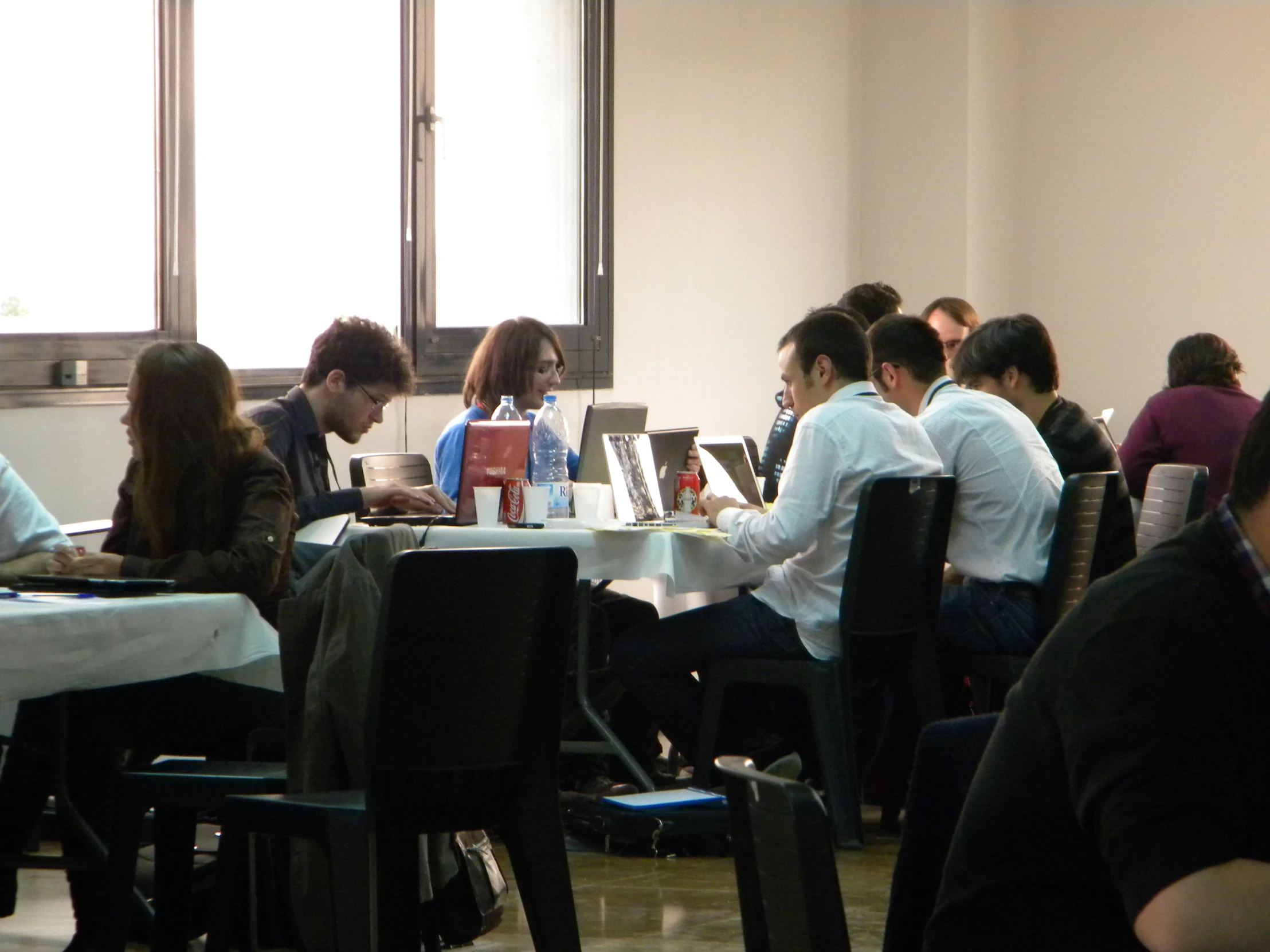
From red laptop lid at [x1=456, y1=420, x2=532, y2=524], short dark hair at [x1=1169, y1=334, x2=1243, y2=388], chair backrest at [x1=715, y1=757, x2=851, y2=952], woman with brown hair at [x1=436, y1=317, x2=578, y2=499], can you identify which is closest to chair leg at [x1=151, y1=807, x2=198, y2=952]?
chair backrest at [x1=715, y1=757, x2=851, y2=952]

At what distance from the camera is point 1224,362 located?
20.0 ft

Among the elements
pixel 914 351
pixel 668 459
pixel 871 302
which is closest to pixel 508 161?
pixel 871 302

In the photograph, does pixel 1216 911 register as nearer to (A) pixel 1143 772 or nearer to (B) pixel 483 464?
(A) pixel 1143 772

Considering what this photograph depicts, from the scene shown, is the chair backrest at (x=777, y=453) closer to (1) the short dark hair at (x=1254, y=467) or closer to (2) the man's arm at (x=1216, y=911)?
(1) the short dark hair at (x=1254, y=467)

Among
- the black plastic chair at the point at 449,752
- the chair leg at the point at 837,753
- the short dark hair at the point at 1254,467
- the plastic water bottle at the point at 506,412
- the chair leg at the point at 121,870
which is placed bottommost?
the chair leg at the point at 837,753

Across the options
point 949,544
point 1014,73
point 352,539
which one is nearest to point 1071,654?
point 352,539

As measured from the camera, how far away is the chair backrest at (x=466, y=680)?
94.0 inches

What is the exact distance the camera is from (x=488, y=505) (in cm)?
411

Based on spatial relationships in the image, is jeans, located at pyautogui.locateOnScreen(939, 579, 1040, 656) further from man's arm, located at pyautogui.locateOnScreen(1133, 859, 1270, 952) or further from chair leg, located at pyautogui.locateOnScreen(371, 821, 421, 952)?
man's arm, located at pyautogui.locateOnScreen(1133, 859, 1270, 952)

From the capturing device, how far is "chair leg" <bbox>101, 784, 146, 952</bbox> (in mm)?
2537

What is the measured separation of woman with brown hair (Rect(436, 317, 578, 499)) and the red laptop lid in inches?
26.9

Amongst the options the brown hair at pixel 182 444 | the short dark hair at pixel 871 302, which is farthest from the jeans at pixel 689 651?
the short dark hair at pixel 871 302

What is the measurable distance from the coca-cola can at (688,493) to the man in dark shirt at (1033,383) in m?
0.83

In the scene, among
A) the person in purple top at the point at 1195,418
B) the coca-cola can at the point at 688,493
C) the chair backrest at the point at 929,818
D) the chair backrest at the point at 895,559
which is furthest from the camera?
the person in purple top at the point at 1195,418
